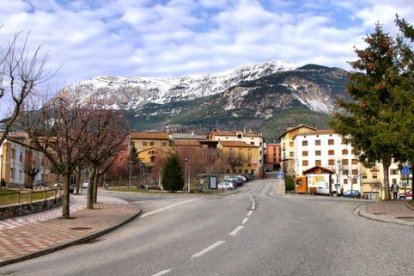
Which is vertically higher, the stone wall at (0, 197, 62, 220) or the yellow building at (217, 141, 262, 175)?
the yellow building at (217, 141, 262, 175)

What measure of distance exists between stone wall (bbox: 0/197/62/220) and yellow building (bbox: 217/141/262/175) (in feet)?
446

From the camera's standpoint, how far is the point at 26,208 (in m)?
23.6

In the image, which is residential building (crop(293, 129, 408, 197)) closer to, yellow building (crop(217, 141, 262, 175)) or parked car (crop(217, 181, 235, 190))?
yellow building (crop(217, 141, 262, 175))

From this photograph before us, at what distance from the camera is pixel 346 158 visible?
5325 inches

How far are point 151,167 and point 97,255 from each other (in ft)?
393

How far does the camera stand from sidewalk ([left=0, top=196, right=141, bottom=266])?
12.9 meters

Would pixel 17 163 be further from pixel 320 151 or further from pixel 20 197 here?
pixel 320 151

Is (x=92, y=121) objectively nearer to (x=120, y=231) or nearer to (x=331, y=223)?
(x=120, y=231)

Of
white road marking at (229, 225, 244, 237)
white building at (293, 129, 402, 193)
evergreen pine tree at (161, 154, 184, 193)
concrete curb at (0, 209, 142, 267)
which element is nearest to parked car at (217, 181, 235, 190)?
evergreen pine tree at (161, 154, 184, 193)

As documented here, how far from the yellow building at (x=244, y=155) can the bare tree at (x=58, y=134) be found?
138137mm

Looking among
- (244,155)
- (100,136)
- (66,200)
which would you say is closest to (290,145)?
(244,155)

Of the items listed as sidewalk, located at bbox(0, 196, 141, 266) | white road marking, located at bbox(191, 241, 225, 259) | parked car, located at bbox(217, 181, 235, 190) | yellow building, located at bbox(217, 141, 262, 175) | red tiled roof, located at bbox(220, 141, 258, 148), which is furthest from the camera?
red tiled roof, located at bbox(220, 141, 258, 148)

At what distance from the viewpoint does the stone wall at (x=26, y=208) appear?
69.9 ft

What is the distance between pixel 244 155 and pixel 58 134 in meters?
157
